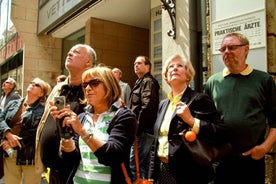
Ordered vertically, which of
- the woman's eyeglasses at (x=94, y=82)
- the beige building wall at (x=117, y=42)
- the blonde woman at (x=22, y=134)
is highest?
the beige building wall at (x=117, y=42)

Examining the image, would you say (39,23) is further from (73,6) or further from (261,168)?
(261,168)

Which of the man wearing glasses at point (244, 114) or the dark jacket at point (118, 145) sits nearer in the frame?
the dark jacket at point (118, 145)

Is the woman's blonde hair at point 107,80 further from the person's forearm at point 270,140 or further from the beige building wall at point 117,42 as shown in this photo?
the beige building wall at point 117,42

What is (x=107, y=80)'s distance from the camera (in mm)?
1922

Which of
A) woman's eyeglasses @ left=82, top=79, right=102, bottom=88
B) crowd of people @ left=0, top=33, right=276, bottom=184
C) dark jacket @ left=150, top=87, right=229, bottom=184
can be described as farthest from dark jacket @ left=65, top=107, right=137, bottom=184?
dark jacket @ left=150, top=87, right=229, bottom=184

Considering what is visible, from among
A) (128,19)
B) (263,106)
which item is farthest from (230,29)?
(128,19)

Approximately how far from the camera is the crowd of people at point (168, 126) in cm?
180

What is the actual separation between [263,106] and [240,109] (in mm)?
186

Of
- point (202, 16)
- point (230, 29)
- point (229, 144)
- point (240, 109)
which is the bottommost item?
point (229, 144)

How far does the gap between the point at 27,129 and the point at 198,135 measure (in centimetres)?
258

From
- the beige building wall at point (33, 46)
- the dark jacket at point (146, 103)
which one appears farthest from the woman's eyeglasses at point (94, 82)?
the beige building wall at point (33, 46)

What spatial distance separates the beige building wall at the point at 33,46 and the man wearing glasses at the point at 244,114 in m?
8.72

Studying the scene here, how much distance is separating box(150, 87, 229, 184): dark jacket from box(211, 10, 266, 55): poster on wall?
125 centimetres

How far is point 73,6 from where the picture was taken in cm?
757
